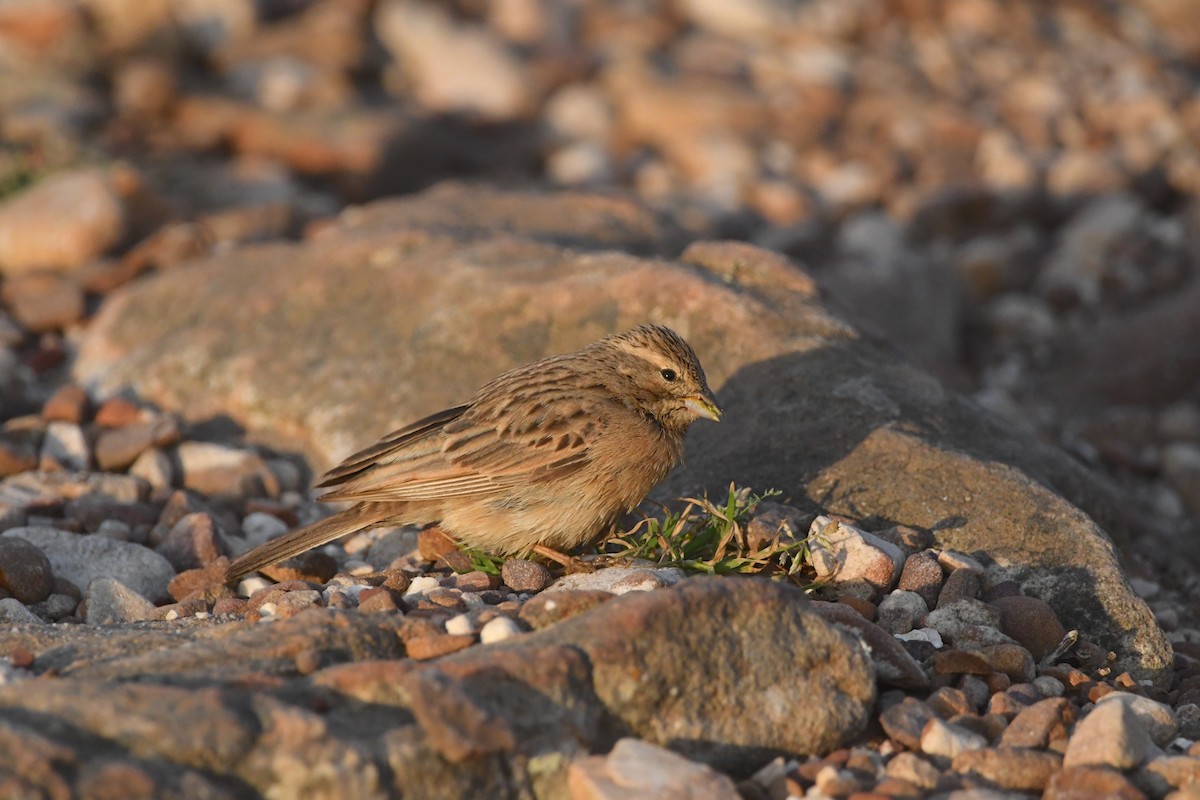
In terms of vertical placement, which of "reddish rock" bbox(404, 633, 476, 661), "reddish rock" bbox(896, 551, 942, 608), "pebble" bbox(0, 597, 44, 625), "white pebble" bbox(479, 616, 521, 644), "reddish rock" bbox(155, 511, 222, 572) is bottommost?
"reddish rock" bbox(155, 511, 222, 572)

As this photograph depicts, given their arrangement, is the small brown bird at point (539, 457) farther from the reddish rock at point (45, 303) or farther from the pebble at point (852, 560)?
the reddish rock at point (45, 303)

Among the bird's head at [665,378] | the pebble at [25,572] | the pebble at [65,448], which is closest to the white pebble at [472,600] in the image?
the bird's head at [665,378]

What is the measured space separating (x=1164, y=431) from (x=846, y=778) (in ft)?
23.5

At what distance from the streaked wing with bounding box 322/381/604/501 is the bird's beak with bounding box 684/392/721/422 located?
45 centimetres

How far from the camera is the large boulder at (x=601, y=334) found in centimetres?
651

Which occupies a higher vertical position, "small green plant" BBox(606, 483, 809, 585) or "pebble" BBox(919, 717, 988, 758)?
"small green plant" BBox(606, 483, 809, 585)

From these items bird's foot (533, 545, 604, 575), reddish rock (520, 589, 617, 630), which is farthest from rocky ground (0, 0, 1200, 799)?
bird's foot (533, 545, 604, 575)

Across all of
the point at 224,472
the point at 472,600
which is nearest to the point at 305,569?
the point at 472,600

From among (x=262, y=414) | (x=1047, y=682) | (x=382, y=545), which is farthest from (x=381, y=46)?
(x=1047, y=682)

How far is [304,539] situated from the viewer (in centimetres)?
647

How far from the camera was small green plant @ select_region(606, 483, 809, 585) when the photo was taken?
5934mm

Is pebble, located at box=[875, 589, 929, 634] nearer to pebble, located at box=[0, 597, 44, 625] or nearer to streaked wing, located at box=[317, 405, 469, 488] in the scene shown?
streaked wing, located at box=[317, 405, 469, 488]

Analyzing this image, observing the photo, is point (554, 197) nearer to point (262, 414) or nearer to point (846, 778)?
point (262, 414)

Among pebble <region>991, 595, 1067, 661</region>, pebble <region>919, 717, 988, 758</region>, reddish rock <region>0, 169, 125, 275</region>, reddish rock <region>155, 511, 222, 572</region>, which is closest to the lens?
pebble <region>919, 717, 988, 758</region>
